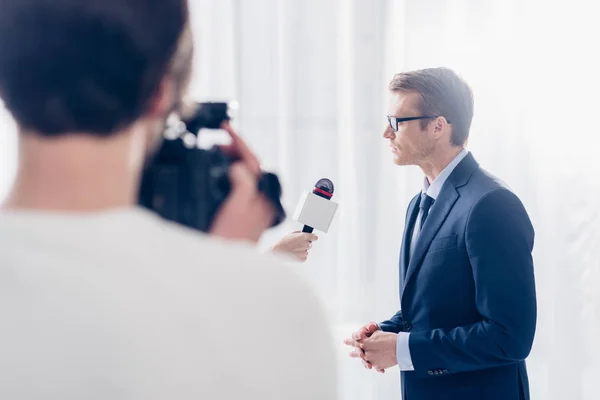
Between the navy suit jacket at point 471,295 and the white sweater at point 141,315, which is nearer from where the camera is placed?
the white sweater at point 141,315

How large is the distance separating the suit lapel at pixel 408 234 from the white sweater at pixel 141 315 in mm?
1340

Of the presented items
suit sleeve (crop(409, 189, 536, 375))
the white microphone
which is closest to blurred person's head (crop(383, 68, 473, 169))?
suit sleeve (crop(409, 189, 536, 375))

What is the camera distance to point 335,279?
105 inches

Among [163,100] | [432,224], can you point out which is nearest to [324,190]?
[432,224]

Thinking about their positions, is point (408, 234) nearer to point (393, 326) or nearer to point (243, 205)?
point (393, 326)

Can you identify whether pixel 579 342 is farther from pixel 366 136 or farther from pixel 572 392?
pixel 366 136

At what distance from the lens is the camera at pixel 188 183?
0.64m

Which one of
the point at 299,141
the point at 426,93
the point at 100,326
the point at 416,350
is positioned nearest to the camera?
the point at 100,326

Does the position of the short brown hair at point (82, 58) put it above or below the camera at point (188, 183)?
above

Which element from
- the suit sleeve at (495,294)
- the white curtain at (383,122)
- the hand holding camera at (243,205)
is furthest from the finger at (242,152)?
the white curtain at (383,122)

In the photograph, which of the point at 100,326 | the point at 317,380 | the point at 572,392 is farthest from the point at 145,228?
the point at 572,392

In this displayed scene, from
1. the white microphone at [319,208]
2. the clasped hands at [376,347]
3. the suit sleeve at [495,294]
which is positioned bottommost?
the clasped hands at [376,347]

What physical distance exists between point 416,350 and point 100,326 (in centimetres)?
129

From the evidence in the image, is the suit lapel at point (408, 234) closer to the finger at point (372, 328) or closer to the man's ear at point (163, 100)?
the finger at point (372, 328)
